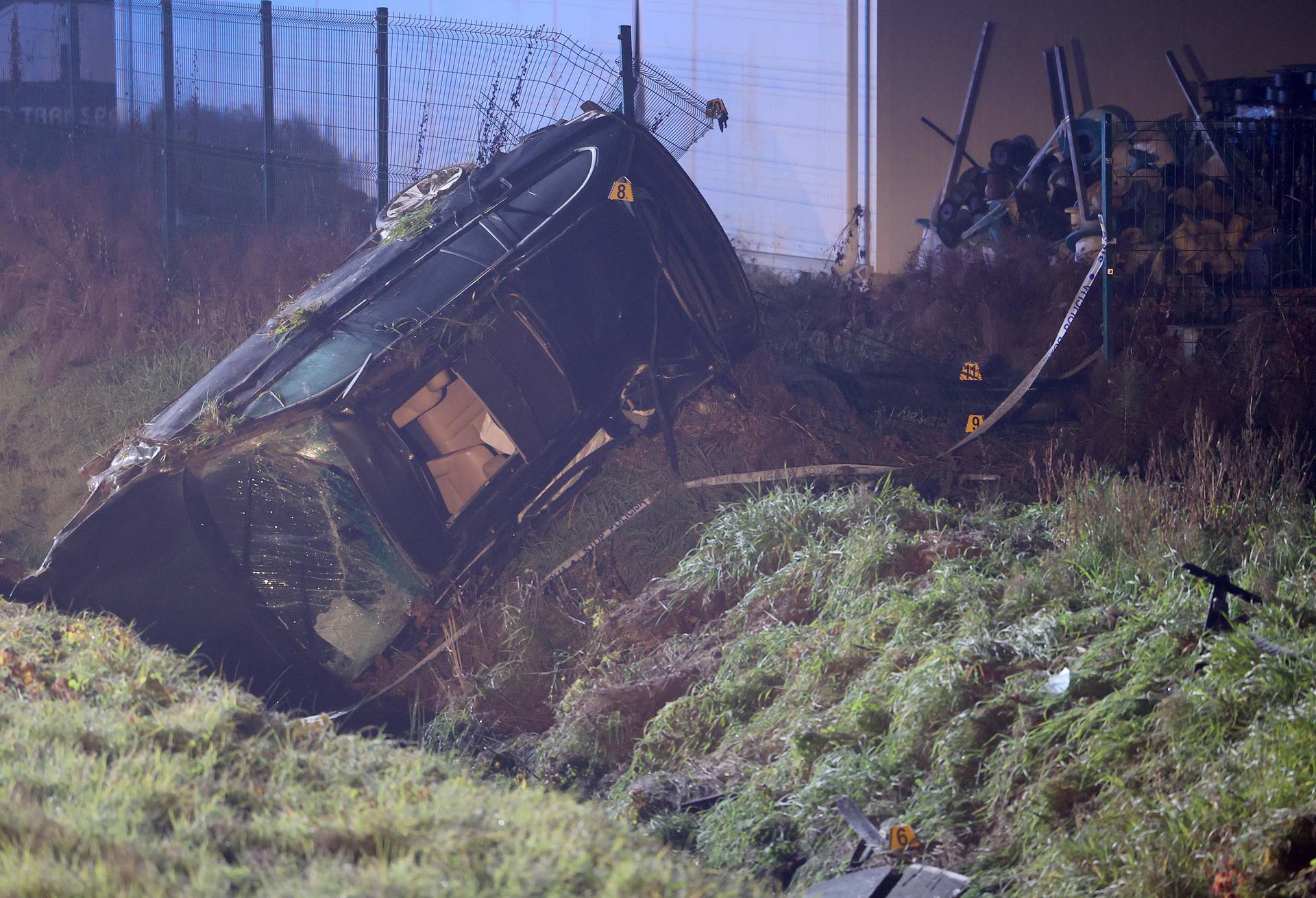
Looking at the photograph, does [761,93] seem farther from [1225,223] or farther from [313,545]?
[313,545]

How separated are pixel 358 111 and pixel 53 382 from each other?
12.8 feet

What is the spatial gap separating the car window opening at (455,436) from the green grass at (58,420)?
3217mm

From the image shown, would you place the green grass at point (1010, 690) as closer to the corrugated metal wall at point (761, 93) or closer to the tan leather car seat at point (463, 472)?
the tan leather car seat at point (463, 472)

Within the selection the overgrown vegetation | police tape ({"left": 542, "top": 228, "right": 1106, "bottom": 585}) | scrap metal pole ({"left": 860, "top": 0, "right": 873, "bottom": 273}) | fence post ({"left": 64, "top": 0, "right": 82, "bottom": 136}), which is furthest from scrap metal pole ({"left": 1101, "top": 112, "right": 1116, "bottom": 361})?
fence post ({"left": 64, "top": 0, "right": 82, "bottom": 136})

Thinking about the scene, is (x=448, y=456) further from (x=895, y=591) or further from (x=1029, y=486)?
(x=1029, y=486)

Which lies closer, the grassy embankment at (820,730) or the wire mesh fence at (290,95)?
the grassy embankment at (820,730)

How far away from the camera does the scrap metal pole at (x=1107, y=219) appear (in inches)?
302

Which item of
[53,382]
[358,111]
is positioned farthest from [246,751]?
[358,111]

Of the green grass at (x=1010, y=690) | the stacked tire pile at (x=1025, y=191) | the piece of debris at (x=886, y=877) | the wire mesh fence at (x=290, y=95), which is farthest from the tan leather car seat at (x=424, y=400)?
the stacked tire pile at (x=1025, y=191)

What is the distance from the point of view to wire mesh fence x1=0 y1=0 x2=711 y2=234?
10.5 meters

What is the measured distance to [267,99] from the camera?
10828mm

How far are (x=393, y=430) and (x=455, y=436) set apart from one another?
65cm

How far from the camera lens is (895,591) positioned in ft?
15.6

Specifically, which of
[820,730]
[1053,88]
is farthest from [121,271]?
[1053,88]
